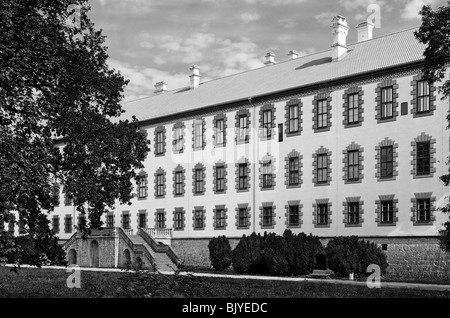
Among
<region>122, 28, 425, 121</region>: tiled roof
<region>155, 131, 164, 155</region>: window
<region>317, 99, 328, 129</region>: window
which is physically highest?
<region>122, 28, 425, 121</region>: tiled roof

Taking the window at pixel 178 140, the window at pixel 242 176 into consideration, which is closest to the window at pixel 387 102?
the window at pixel 242 176

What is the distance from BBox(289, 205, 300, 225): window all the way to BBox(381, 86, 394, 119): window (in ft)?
26.2

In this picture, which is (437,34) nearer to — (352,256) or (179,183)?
(352,256)

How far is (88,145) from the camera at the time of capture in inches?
775

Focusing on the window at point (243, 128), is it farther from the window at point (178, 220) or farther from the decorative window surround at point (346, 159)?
the decorative window surround at point (346, 159)

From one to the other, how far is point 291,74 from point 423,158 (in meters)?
12.4

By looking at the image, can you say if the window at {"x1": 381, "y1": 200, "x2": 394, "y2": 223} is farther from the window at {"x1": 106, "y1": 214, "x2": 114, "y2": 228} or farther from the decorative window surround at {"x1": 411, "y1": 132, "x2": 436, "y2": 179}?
the window at {"x1": 106, "y1": 214, "x2": 114, "y2": 228}

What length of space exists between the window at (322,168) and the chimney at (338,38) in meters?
6.89

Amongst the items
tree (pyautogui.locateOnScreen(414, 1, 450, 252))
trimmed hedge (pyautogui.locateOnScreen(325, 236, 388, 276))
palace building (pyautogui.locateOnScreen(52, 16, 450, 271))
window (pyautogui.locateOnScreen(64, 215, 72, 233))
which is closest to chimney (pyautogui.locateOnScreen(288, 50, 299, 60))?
palace building (pyautogui.locateOnScreen(52, 16, 450, 271))

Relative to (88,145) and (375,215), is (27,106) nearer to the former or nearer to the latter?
(88,145)

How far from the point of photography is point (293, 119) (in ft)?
135

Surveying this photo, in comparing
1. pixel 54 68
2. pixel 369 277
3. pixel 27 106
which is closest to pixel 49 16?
pixel 54 68

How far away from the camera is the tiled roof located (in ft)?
125
